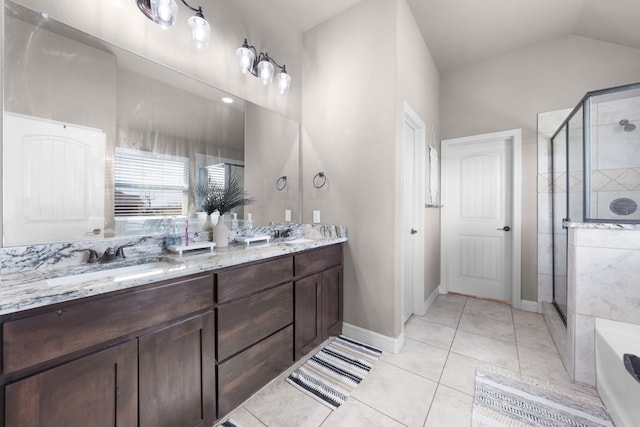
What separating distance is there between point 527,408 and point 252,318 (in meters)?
1.72

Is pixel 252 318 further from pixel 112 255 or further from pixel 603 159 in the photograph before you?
pixel 603 159

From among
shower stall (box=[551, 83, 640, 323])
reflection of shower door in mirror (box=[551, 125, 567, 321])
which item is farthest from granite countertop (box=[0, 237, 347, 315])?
reflection of shower door in mirror (box=[551, 125, 567, 321])

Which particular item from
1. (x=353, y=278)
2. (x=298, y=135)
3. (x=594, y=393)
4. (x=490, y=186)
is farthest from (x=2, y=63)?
(x=490, y=186)

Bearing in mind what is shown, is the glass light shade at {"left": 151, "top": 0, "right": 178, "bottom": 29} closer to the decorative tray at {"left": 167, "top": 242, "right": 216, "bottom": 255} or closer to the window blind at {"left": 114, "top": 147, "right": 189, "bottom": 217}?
the window blind at {"left": 114, "top": 147, "right": 189, "bottom": 217}

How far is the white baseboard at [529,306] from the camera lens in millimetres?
2941

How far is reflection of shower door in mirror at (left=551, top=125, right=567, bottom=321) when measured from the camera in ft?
7.93

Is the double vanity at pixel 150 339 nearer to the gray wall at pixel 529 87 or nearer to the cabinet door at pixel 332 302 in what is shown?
the cabinet door at pixel 332 302

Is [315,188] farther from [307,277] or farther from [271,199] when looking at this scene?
[307,277]

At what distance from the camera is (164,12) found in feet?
4.98

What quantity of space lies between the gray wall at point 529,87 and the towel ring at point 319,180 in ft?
6.88

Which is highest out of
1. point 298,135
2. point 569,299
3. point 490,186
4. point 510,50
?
point 510,50

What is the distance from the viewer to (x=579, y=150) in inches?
81.0

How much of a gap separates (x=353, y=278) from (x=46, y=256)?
198 centimetres

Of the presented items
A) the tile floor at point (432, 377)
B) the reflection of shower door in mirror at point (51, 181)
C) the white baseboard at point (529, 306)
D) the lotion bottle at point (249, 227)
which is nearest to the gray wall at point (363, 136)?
the tile floor at point (432, 377)
